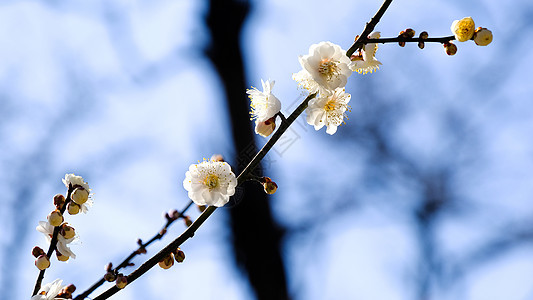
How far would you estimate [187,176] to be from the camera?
1075 millimetres

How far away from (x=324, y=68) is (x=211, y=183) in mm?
291

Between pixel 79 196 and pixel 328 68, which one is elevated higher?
pixel 328 68

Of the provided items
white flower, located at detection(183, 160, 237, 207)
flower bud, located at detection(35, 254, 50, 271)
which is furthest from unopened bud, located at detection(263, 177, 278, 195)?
flower bud, located at detection(35, 254, 50, 271)

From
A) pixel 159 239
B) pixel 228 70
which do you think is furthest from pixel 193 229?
pixel 228 70

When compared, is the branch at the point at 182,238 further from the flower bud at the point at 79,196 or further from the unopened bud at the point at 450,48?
the unopened bud at the point at 450,48

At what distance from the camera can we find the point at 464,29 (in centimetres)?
93

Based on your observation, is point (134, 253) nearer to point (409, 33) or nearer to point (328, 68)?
point (328, 68)

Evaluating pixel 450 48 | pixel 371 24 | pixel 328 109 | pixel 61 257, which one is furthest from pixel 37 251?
pixel 450 48

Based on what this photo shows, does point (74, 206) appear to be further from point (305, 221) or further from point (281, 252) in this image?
point (305, 221)

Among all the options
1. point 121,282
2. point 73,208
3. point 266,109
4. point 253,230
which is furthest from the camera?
point 253,230

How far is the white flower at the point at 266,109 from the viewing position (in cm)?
98

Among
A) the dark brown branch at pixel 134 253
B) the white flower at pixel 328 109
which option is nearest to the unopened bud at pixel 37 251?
the dark brown branch at pixel 134 253

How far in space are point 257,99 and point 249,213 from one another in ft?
4.61

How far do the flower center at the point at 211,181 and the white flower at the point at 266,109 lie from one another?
0.39ft
